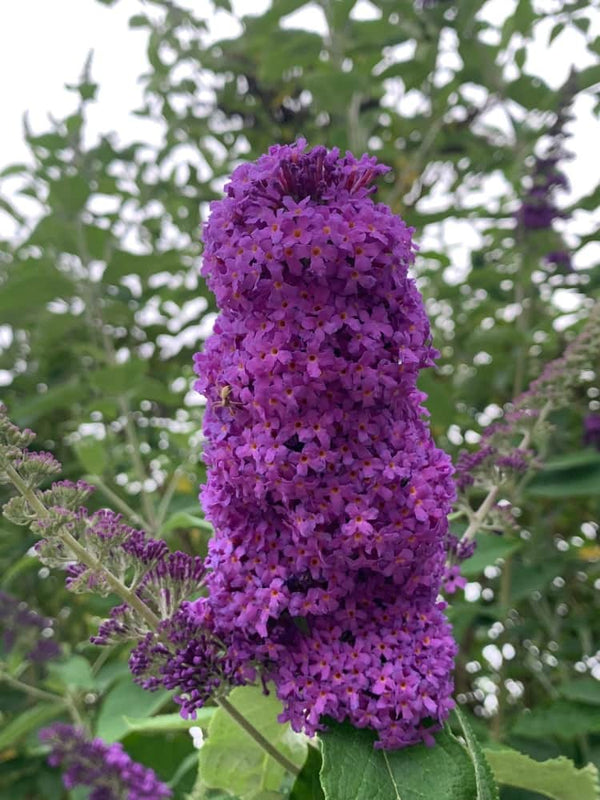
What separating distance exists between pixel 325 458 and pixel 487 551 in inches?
30.8

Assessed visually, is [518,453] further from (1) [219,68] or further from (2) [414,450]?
(1) [219,68]

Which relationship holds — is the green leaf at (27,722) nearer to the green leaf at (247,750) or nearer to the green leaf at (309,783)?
the green leaf at (247,750)

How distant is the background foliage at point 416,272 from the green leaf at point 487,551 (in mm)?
212

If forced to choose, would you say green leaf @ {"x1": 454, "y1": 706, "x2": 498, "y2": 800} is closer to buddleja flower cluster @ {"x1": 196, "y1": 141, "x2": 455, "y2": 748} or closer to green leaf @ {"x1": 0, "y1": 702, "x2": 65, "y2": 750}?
buddleja flower cluster @ {"x1": 196, "y1": 141, "x2": 455, "y2": 748}

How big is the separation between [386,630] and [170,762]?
1222mm

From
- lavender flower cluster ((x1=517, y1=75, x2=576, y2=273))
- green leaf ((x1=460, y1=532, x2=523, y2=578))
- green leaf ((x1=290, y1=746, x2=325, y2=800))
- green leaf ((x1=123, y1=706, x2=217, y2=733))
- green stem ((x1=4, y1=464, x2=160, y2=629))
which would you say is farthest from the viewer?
lavender flower cluster ((x1=517, y1=75, x2=576, y2=273))

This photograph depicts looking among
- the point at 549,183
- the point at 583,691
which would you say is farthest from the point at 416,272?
the point at 583,691

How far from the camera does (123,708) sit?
5.11 ft

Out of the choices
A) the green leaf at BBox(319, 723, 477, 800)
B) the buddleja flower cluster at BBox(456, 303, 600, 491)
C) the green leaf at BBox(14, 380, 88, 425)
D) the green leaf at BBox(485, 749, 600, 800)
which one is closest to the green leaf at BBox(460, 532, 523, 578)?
the buddleja flower cluster at BBox(456, 303, 600, 491)

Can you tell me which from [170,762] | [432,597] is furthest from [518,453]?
[170,762]

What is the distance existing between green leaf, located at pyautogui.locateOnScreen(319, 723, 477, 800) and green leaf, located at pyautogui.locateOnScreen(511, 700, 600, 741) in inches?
33.8

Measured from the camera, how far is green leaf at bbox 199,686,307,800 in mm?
922

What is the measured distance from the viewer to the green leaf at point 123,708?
4.81 ft

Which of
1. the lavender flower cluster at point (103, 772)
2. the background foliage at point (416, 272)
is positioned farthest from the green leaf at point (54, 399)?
the lavender flower cluster at point (103, 772)
